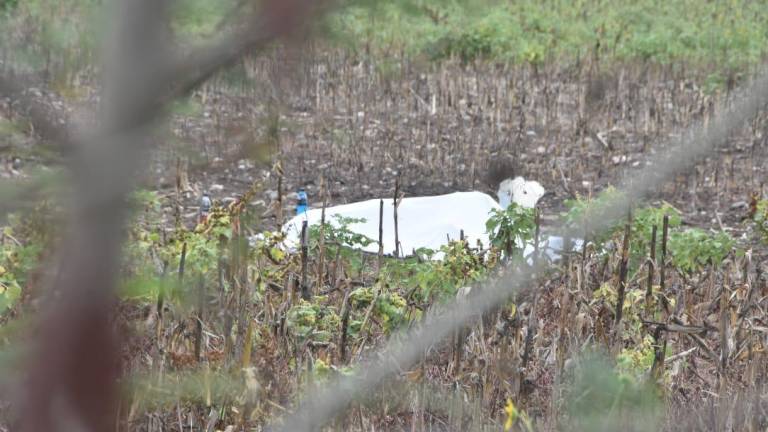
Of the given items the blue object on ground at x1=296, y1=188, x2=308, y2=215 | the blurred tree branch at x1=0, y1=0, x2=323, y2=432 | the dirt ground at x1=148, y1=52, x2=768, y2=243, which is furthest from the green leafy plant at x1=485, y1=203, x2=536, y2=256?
the blurred tree branch at x1=0, y1=0, x2=323, y2=432

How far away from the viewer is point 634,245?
5547 mm

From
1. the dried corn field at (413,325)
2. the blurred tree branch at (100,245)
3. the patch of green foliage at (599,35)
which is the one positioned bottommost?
the dried corn field at (413,325)

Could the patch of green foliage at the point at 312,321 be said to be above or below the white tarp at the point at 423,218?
below

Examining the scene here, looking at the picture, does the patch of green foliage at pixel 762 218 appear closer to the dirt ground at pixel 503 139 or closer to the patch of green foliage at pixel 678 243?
the patch of green foliage at pixel 678 243

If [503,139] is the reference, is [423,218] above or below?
below

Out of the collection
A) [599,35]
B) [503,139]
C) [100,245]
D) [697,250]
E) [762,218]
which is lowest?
[697,250]

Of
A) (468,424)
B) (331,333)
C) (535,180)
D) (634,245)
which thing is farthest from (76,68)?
(535,180)

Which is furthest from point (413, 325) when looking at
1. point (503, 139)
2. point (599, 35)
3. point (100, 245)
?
point (599, 35)

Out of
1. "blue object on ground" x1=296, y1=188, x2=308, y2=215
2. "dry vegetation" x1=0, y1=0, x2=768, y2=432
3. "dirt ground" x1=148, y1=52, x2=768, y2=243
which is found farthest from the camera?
"dirt ground" x1=148, y1=52, x2=768, y2=243

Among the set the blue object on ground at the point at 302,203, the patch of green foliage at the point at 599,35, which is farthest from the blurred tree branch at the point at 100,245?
the patch of green foliage at the point at 599,35

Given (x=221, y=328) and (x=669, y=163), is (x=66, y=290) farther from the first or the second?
(x=221, y=328)

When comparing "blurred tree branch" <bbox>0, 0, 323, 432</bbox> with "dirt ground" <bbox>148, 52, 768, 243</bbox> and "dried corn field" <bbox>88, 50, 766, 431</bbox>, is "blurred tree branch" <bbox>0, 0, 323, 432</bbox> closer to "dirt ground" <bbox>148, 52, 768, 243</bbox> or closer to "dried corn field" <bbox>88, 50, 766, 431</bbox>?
"dried corn field" <bbox>88, 50, 766, 431</bbox>

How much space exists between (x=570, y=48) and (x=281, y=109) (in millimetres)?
12130

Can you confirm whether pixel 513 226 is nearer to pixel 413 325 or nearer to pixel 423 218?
pixel 413 325
